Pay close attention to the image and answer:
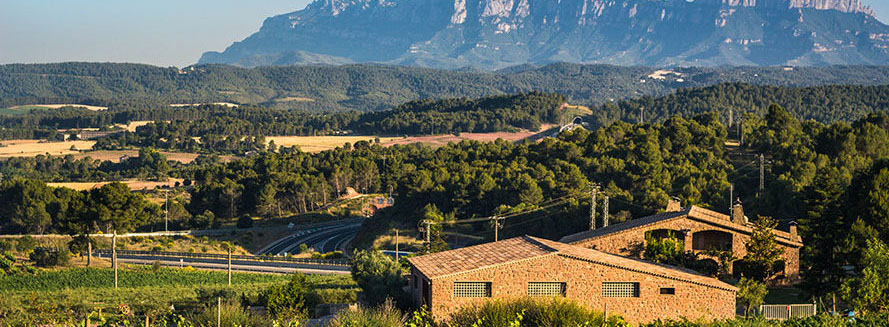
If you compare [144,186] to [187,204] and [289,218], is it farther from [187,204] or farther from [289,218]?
[289,218]

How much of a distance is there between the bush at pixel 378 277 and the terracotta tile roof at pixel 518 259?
214 cm

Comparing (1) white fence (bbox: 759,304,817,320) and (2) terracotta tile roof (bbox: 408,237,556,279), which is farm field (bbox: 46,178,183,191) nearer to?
(2) terracotta tile roof (bbox: 408,237,556,279)

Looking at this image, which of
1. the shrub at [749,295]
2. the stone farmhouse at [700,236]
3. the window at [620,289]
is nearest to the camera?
the window at [620,289]

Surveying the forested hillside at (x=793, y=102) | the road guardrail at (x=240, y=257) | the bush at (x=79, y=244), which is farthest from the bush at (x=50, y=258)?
the forested hillside at (x=793, y=102)

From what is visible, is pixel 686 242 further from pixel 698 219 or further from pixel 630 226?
pixel 630 226

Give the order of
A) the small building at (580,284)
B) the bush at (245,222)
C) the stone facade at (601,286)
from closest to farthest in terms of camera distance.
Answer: the small building at (580,284) → the stone facade at (601,286) → the bush at (245,222)

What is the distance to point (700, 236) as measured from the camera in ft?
146

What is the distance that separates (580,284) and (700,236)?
12740mm

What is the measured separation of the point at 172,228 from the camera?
313ft

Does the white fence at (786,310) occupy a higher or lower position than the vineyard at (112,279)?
higher

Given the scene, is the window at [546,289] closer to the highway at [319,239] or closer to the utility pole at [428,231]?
the utility pole at [428,231]

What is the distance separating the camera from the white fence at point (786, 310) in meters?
34.5

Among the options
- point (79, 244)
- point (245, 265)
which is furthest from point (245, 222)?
point (245, 265)

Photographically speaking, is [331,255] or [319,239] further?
[319,239]
